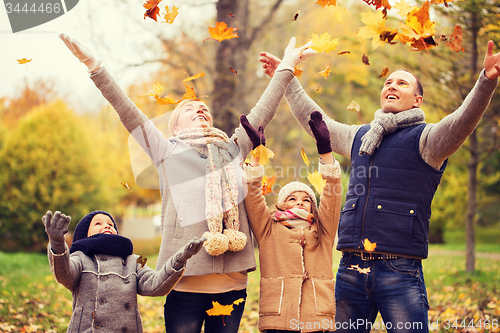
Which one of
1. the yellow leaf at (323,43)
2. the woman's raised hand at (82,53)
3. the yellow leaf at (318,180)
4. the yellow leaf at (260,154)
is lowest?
the yellow leaf at (318,180)

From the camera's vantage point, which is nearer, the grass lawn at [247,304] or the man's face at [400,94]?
the man's face at [400,94]

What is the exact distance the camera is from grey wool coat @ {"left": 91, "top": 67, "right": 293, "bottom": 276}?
7.61ft

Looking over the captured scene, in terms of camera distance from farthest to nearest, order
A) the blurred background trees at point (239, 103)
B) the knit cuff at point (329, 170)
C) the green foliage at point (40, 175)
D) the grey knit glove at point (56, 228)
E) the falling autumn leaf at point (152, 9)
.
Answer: the green foliage at point (40, 175) < the blurred background trees at point (239, 103) < the falling autumn leaf at point (152, 9) < the knit cuff at point (329, 170) < the grey knit glove at point (56, 228)

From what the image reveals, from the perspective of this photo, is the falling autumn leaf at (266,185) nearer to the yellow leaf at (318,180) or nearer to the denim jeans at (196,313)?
the yellow leaf at (318,180)

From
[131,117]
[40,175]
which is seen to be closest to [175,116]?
[131,117]

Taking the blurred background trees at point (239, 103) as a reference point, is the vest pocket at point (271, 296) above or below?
below

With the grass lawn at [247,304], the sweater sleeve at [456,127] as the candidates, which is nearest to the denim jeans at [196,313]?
the sweater sleeve at [456,127]

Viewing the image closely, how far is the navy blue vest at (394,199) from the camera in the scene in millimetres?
2264

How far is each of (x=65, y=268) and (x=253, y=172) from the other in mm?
1151

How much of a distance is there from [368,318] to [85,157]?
11.4 m

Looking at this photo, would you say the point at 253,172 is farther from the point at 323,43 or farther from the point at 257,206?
the point at 323,43

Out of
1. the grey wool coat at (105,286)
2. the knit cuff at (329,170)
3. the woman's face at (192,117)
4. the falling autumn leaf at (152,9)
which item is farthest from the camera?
the falling autumn leaf at (152,9)

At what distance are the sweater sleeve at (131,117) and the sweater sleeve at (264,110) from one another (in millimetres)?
513

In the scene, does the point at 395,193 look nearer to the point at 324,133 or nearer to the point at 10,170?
the point at 324,133
